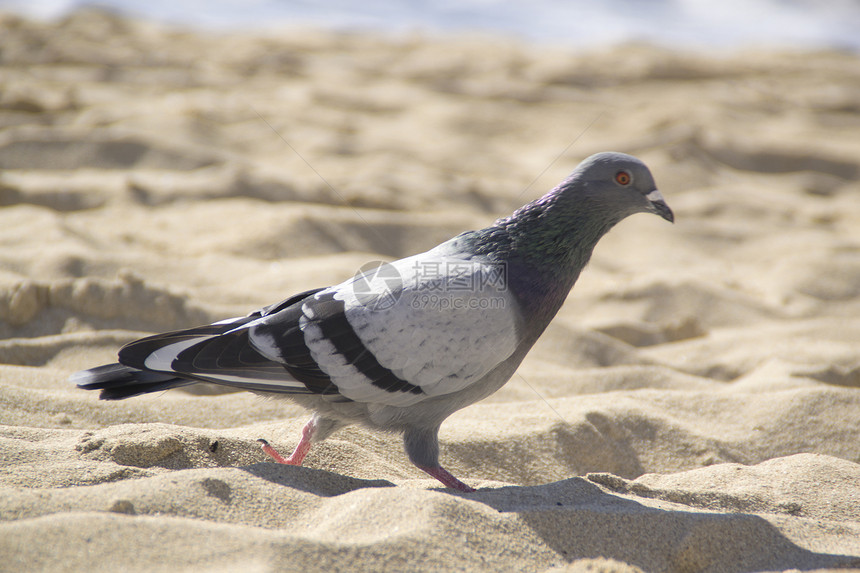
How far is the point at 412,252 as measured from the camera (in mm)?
4867

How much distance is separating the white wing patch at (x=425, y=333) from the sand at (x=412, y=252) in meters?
0.36

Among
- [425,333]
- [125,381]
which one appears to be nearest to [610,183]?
[425,333]

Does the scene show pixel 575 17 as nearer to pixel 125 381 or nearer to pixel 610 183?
pixel 610 183

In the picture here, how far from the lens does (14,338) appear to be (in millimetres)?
3359

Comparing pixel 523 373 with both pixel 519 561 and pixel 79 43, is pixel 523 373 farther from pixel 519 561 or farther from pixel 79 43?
pixel 79 43

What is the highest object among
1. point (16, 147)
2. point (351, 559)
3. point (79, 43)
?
point (79, 43)

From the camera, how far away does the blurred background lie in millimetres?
14945

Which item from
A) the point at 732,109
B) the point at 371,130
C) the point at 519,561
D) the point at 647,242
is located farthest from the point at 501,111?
the point at 519,561

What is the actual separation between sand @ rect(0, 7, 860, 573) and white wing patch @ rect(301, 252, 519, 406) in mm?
356

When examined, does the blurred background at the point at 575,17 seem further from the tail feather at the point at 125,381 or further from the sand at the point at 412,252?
the tail feather at the point at 125,381

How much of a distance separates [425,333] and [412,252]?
8.60ft

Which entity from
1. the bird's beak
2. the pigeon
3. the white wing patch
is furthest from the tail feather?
the bird's beak

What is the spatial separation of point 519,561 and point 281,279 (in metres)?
2.68

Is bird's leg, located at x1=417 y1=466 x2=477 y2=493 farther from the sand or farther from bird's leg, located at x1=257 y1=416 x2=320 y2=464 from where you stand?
bird's leg, located at x1=257 y1=416 x2=320 y2=464
